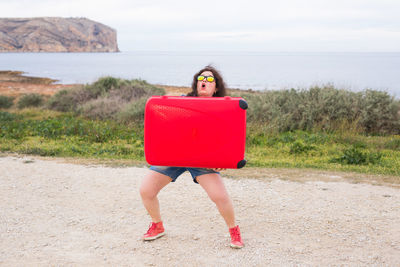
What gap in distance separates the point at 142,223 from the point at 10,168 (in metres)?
3.80

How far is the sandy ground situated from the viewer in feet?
12.3

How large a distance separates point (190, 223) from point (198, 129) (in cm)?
194

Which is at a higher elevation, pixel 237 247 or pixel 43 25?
pixel 43 25

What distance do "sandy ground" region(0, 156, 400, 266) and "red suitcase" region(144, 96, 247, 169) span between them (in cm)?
111

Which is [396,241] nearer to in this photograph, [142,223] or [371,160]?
[142,223]

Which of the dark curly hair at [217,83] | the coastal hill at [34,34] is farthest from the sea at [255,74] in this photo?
the coastal hill at [34,34]

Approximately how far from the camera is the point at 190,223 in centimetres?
468

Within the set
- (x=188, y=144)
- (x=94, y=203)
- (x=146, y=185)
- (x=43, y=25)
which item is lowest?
(x=94, y=203)

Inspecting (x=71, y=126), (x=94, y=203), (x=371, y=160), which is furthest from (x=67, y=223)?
(x=71, y=126)

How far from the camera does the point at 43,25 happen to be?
18375 centimetres

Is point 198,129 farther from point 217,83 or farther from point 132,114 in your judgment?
point 132,114

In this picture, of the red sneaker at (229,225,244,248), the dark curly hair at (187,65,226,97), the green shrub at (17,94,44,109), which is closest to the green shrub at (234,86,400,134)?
the red sneaker at (229,225,244,248)

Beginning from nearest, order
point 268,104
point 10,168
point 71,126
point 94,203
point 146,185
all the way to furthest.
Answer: point 146,185, point 94,203, point 10,168, point 71,126, point 268,104

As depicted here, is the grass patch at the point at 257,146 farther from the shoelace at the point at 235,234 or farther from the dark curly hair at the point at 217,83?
the dark curly hair at the point at 217,83
